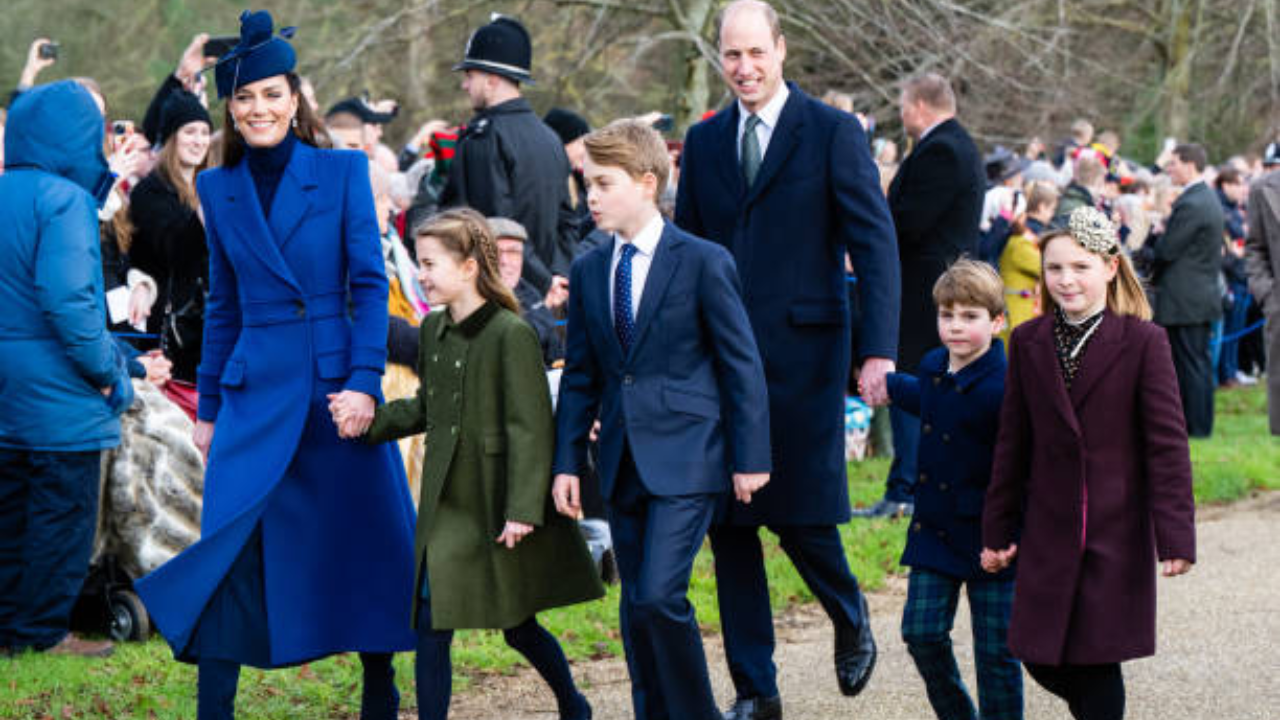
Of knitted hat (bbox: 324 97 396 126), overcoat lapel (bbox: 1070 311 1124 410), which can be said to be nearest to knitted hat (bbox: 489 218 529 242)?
overcoat lapel (bbox: 1070 311 1124 410)

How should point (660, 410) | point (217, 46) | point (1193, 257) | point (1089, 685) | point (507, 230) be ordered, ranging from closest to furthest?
point (1089, 685) < point (660, 410) < point (507, 230) < point (217, 46) < point (1193, 257)

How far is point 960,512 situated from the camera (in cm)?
539

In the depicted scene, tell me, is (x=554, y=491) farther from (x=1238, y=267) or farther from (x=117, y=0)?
(x=117, y=0)

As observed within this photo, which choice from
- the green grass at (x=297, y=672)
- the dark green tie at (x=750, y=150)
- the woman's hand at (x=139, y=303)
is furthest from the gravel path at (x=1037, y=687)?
the woman's hand at (x=139, y=303)

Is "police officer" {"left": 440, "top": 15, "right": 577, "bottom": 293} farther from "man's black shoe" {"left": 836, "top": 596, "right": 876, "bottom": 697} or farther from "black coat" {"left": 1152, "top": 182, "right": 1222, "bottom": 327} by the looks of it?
"black coat" {"left": 1152, "top": 182, "right": 1222, "bottom": 327}

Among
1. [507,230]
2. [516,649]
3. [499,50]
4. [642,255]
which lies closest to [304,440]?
[516,649]

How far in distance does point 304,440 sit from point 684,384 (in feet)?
3.82

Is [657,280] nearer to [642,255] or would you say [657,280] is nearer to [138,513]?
[642,255]

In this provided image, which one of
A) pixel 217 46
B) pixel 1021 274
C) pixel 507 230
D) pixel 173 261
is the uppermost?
pixel 217 46

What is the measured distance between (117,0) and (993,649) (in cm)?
1831

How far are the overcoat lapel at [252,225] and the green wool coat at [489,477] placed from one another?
53 centimetres

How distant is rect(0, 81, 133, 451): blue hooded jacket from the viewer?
6.94 meters

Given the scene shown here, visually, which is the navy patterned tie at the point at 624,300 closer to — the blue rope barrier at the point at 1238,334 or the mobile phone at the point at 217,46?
the mobile phone at the point at 217,46

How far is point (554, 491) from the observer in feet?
17.6
